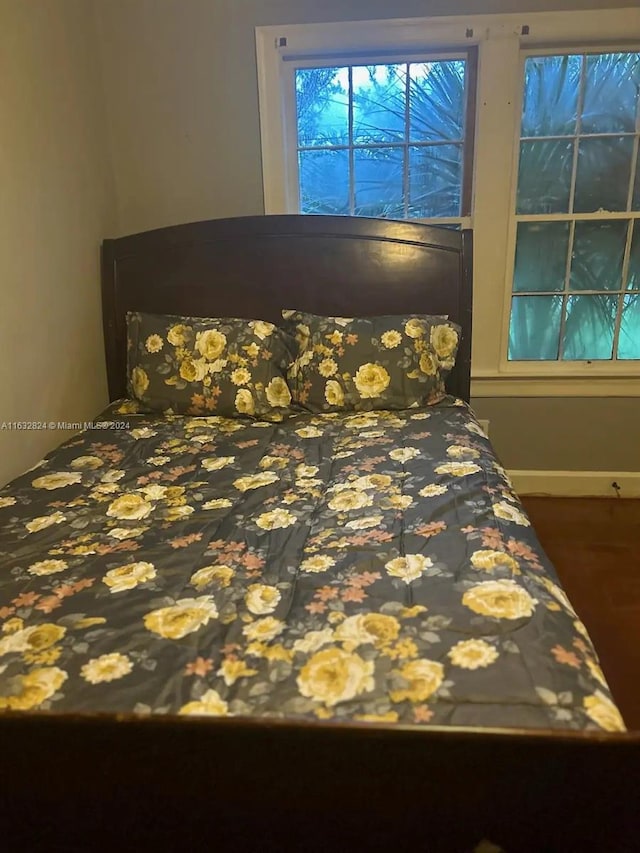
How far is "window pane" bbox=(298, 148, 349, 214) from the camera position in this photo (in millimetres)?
2746

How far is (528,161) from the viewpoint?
266 centimetres

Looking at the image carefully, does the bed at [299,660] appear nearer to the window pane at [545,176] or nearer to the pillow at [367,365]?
the pillow at [367,365]

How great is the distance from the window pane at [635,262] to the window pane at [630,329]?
0.14 feet

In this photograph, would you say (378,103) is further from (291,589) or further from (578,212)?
(291,589)

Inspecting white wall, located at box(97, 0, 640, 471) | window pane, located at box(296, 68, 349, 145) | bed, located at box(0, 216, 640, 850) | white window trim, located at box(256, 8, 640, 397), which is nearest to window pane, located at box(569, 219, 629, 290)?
white window trim, located at box(256, 8, 640, 397)

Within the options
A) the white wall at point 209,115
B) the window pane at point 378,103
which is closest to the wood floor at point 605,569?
the white wall at point 209,115

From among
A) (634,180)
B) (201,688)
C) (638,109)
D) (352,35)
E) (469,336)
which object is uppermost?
(352,35)

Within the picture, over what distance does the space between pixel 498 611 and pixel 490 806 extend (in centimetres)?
33

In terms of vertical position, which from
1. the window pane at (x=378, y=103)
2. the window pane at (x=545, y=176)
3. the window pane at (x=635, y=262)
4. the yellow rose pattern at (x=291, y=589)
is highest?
the window pane at (x=378, y=103)

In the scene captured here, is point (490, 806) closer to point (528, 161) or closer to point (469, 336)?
point (469, 336)

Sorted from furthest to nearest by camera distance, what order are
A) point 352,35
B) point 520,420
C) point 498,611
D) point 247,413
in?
point 520,420 → point 352,35 → point 247,413 → point 498,611

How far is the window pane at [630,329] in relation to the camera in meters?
2.79

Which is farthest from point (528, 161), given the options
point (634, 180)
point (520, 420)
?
point (520, 420)

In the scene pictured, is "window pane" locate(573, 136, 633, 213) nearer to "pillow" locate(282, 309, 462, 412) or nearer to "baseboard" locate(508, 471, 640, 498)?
"pillow" locate(282, 309, 462, 412)
